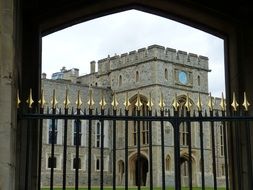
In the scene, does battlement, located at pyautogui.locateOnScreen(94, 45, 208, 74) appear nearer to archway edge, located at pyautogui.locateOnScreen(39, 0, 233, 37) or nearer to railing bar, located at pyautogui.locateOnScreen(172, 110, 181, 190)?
archway edge, located at pyautogui.locateOnScreen(39, 0, 233, 37)

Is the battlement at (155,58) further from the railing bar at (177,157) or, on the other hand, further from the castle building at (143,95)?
the railing bar at (177,157)

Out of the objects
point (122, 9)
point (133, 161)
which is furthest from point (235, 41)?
point (133, 161)

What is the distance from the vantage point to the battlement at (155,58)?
40.8 meters

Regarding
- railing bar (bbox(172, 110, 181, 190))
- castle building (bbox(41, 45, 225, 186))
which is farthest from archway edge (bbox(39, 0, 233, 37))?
castle building (bbox(41, 45, 225, 186))

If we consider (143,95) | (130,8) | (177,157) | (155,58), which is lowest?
(177,157)

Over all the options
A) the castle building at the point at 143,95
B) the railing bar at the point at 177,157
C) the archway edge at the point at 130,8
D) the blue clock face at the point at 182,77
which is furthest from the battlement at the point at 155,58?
the railing bar at the point at 177,157

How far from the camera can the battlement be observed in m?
40.8

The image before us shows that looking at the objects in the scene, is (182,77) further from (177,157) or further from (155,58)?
(177,157)

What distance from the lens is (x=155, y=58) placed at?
4059 cm

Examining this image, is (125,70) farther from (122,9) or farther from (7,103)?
(7,103)

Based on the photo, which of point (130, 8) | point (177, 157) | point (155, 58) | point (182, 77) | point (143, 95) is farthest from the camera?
point (182, 77)

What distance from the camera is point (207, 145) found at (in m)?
43.7

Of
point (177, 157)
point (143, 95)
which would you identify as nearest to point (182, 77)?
point (143, 95)

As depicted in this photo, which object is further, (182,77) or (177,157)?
(182,77)
